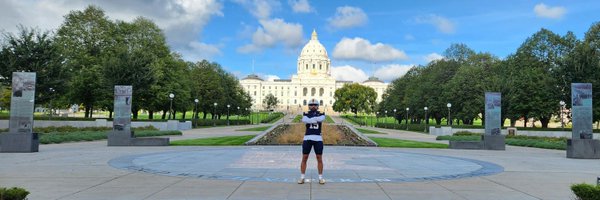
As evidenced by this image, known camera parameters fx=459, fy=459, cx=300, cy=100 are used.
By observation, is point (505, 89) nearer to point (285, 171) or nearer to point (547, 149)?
point (547, 149)

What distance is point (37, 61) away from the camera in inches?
1651

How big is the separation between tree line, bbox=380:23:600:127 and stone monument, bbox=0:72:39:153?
1657 inches

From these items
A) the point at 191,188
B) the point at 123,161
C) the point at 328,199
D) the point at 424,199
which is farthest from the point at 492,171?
the point at 123,161

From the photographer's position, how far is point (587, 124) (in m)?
20.6

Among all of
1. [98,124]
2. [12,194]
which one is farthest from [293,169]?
[98,124]

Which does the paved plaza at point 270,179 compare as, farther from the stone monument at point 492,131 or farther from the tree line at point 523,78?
the tree line at point 523,78

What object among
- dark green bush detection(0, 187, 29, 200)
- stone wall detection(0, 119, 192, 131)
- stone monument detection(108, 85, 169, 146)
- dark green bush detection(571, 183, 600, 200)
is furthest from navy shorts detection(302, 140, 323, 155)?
stone wall detection(0, 119, 192, 131)

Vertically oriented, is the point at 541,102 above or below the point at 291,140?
above

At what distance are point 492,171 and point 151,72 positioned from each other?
37951mm

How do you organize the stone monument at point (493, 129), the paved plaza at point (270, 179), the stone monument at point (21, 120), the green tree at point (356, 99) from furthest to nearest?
the green tree at point (356, 99)
the stone monument at point (493, 129)
the stone monument at point (21, 120)
the paved plaza at point (270, 179)

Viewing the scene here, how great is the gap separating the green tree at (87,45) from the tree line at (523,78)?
148 ft

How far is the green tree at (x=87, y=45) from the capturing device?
2100 inches

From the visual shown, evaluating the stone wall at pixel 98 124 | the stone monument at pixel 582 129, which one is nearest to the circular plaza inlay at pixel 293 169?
the stone monument at pixel 582 129

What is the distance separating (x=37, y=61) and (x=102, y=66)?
7659mm
